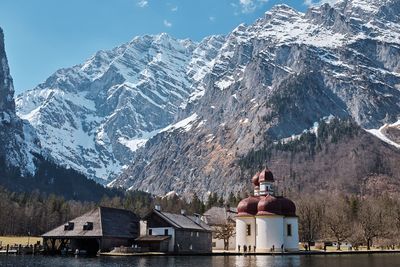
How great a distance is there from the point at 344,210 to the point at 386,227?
2260cm

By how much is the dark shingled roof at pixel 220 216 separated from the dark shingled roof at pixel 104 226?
3360cm

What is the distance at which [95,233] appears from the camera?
97.7 m

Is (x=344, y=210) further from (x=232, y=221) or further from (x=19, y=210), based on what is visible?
(x=19, y=210)

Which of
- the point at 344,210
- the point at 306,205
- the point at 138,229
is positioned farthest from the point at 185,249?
the point at 344,210

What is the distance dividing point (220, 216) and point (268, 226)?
117 ft

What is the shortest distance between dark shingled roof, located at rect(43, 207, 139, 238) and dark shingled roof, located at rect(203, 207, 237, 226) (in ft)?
110

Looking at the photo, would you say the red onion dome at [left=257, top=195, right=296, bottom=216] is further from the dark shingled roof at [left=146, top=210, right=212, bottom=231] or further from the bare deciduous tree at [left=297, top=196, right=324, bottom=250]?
the bare deciduous tree at [left=297, top=196, right=324, bottom=250]

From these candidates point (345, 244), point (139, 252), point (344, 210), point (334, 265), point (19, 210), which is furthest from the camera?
point (19, 210)

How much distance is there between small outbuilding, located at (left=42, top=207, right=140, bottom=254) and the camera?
322 ft

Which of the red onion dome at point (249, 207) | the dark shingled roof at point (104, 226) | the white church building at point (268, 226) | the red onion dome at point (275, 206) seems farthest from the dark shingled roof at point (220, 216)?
the dark shingled roof at point (104, 226)

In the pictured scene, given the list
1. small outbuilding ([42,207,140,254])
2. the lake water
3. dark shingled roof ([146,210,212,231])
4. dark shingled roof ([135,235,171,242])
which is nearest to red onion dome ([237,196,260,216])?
dark shingled roof ([146,210,212,231])

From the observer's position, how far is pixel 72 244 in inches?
4008

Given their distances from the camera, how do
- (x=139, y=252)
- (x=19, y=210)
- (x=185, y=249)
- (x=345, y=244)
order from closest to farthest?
1. (x=139, y=252)
2. (x=185, y=249)
3. (x=345, y=244)
4. (x=19, y=210)

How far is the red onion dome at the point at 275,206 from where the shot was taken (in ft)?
356
